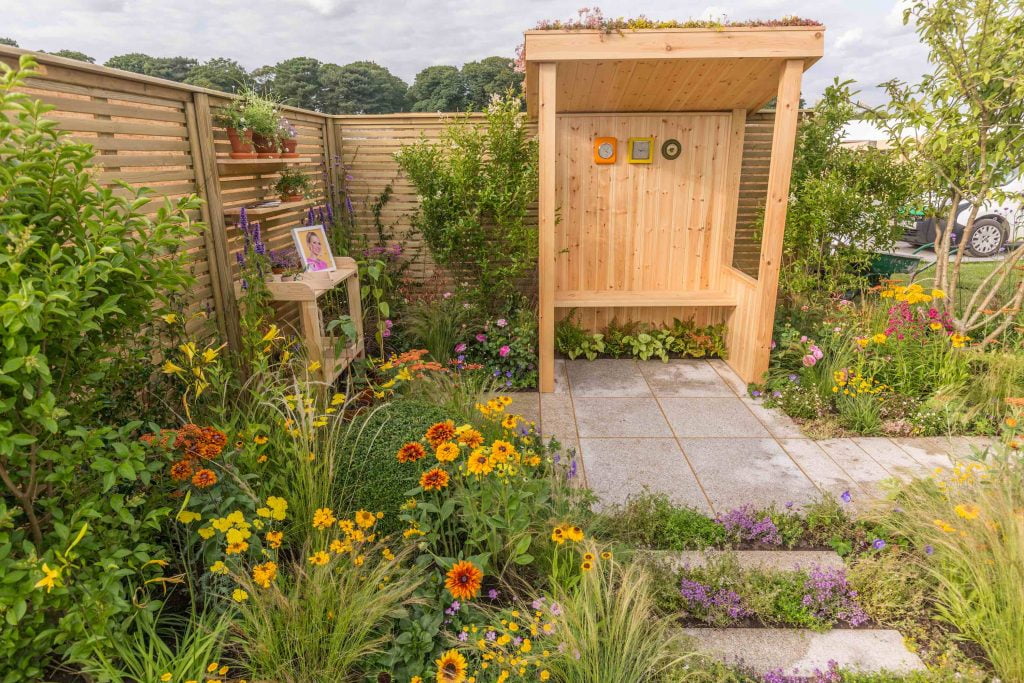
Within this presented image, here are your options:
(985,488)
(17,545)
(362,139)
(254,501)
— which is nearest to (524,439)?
(254,501)

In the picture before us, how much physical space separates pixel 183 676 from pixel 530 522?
110 centimetres

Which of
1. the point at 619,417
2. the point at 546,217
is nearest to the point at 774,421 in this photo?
the point at 619,417

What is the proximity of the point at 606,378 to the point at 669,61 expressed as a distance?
2.29 meters

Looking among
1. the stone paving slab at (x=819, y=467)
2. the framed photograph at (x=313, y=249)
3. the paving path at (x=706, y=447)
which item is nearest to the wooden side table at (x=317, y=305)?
the framed photograph at (x=313, y=249)

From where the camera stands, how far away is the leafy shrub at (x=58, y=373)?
1283 mm

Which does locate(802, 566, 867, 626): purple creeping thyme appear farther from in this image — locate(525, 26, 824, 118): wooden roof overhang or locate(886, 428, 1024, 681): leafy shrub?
locate(525, 26, 824, 118): wooden roof overhang

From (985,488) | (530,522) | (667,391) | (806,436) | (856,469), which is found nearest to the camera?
(530,522)

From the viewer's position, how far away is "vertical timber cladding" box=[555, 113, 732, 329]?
195 inches

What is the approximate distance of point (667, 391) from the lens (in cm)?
443

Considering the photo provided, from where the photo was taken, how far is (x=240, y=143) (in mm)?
3238

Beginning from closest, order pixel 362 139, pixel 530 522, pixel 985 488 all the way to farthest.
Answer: pixel 530 522 → pixel 985 488 → pixel 362 139

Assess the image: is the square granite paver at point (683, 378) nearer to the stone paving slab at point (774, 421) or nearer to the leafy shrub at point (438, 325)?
the stone paving slab at point (774, 421)

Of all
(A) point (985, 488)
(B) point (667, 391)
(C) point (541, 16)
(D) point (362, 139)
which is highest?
(C) point (541, 16)

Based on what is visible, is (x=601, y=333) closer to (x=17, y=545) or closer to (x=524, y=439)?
(x=524, y=439)
